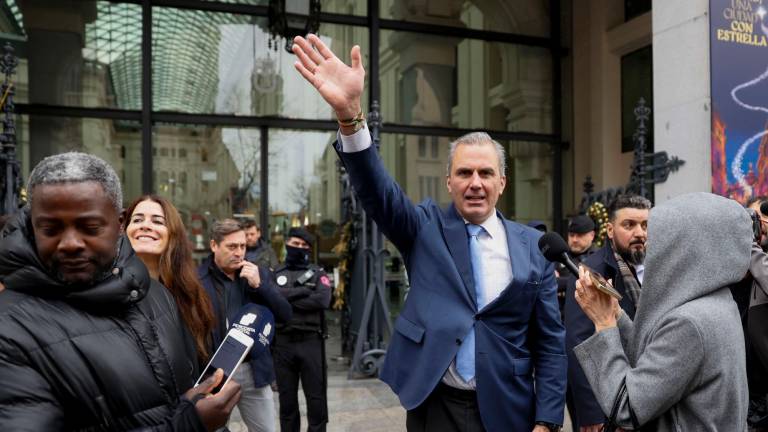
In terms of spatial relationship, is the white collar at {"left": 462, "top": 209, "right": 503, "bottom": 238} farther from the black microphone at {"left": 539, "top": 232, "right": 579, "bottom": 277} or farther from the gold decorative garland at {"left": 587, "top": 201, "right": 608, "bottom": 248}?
the gold decorative garland at {"left": 587, "top": 201, "right": 608, "bottom": 248}

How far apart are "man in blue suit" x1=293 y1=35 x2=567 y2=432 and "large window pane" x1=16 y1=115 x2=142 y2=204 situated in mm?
7363

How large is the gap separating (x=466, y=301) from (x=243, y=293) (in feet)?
7.08

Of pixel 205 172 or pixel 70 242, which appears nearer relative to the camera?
pixel 70 242

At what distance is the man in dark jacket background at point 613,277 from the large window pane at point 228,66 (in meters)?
6.85

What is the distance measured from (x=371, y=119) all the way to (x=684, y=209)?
5453 mm

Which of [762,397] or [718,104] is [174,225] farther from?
[718,104]

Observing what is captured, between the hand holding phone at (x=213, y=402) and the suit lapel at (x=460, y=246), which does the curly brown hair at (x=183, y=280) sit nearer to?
the hand holding phone at (x=213, y=402)

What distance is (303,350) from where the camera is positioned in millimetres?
5098

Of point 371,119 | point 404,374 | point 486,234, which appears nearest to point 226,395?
point 404,374

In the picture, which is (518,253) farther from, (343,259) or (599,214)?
(343,259)

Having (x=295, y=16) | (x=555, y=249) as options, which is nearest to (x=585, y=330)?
(x=555, y=249)

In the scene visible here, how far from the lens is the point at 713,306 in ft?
5.98

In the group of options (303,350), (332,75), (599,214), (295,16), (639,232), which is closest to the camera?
(332,75)

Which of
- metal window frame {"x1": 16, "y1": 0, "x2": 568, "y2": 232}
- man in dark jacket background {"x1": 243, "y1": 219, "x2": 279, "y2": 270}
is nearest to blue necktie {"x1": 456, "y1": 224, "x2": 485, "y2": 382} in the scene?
man in dark jacket background {"x1": 243, "y1": 219, "x2": 279, "y2": 270}
